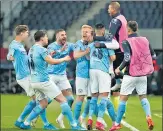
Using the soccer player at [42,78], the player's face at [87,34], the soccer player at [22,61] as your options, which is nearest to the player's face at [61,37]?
the player's face at [87,34]

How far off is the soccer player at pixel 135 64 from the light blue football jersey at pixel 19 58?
6.63 ft

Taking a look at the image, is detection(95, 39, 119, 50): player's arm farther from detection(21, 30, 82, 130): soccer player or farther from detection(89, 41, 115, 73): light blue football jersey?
detection(21, 30, 82, 130): soccer player

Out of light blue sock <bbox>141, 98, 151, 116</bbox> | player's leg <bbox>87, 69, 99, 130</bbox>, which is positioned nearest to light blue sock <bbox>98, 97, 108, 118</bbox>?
player's leg <bbox>87, 69, 99, 130</bbox>

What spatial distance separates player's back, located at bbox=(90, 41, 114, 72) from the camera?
12578 mm

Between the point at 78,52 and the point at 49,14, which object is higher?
the point at 49,14

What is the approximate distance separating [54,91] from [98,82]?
98 cm

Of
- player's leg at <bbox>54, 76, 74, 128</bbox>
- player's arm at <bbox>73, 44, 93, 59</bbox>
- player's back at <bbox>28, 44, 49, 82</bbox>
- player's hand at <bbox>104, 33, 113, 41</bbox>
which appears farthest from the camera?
player's leg at <bbox>54, 76, 74, 128</bbox>

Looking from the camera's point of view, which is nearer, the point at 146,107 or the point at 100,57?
the point at 146,107

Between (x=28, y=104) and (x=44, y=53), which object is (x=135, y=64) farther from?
(x=28, y=104)

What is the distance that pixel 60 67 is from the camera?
1345cm

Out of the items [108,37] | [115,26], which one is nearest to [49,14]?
[115,26]

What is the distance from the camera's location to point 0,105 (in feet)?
66.2

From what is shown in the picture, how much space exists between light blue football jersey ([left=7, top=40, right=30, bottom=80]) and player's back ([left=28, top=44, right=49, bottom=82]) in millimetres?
825

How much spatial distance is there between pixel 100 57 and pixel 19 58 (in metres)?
1.63
